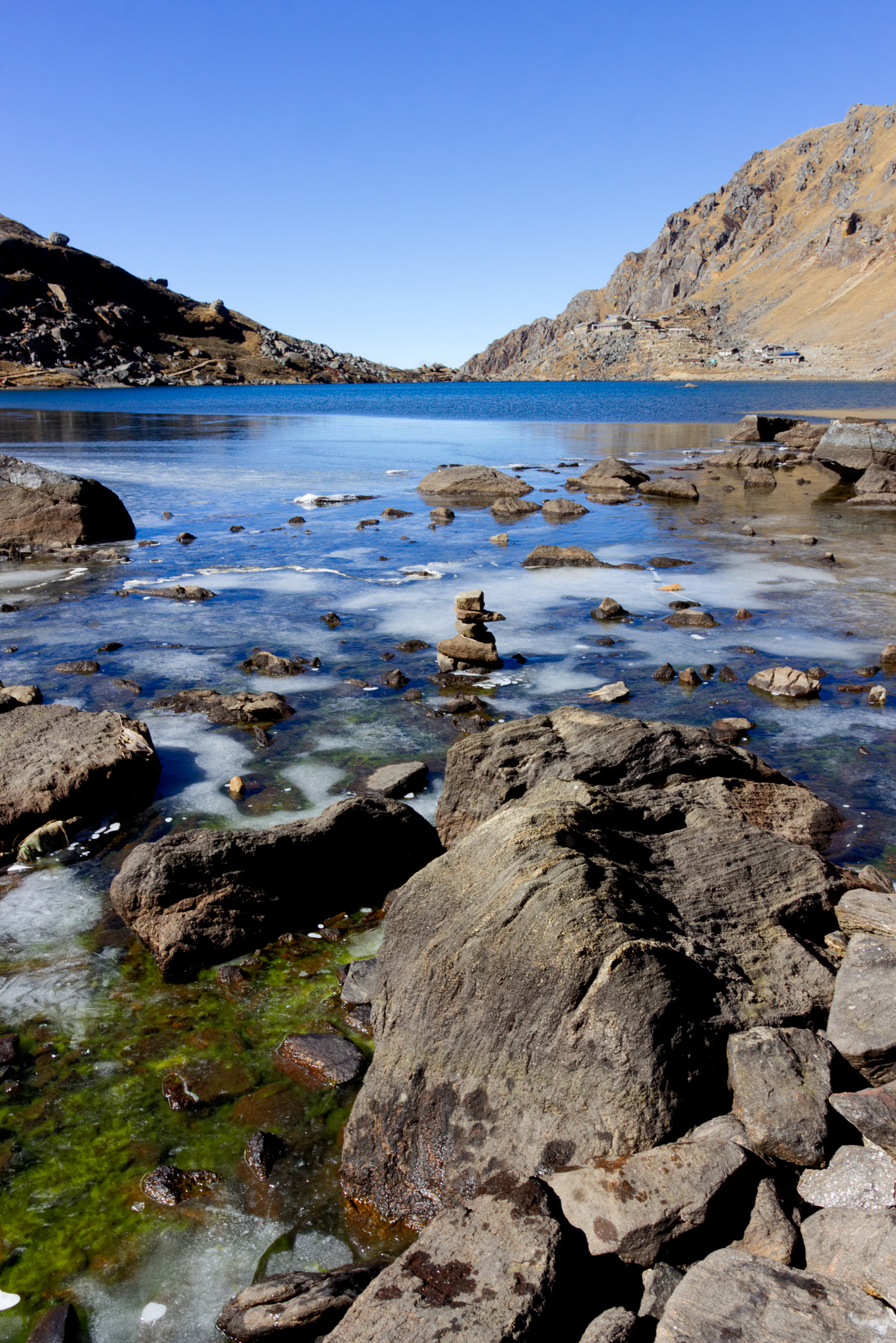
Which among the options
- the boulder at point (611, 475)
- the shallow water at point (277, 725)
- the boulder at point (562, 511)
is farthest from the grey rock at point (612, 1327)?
the boulder at point (611, 475)

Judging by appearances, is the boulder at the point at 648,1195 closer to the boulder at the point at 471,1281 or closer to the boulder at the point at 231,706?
the boulder at the point at 471,1281

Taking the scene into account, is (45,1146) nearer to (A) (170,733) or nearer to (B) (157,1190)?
(B) (157,1190)

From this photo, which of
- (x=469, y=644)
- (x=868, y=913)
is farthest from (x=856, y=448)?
(x=868, y=913)

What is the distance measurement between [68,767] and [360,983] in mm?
3891

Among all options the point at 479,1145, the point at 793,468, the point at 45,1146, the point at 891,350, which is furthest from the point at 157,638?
the point at 891,350

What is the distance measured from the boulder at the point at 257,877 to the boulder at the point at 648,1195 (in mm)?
3167

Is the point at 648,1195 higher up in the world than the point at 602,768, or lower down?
lower down

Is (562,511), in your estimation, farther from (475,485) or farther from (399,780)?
(399,780)

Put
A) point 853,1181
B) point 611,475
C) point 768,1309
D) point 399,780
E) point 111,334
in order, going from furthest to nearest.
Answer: point 111,334 → point 611,475 → point 399,780 → point 853,1181 → point 768,1309

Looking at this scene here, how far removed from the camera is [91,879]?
6891 mm

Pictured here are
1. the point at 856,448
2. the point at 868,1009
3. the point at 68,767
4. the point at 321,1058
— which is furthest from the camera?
the point at 856,448

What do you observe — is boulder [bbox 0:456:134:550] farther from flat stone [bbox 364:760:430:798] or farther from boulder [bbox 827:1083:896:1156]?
boulder [bbox 827:1083:896:1156]

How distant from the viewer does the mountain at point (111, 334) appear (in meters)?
128

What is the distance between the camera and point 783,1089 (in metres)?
3.90
